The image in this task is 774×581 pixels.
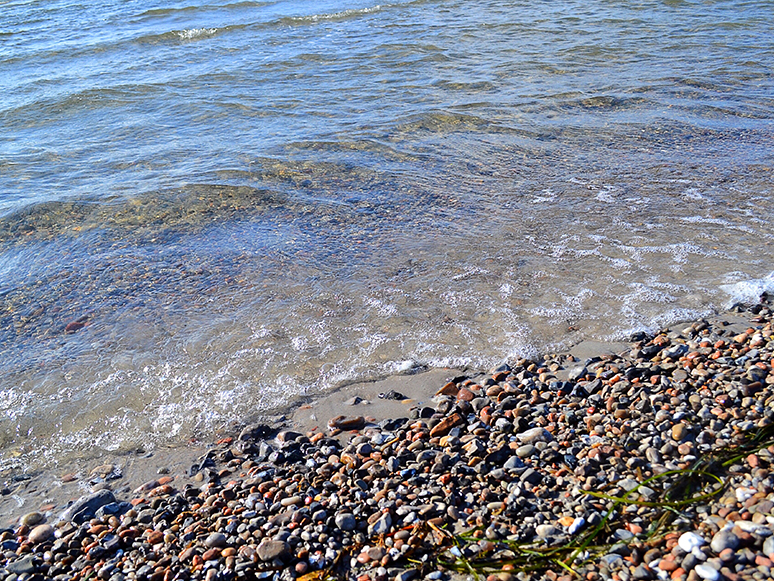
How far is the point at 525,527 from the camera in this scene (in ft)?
10.1

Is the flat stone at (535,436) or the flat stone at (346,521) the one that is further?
the flat stone at (535,436)

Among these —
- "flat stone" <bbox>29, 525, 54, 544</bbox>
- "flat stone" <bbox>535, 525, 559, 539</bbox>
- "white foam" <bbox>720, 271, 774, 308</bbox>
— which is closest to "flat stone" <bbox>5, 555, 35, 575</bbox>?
"flat stone" <bbox>29, 525, 54, 544</bbox>

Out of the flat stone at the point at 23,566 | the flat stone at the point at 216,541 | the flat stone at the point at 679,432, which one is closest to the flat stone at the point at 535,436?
the flat stone at the point at 679,432

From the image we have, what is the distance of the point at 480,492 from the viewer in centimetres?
340

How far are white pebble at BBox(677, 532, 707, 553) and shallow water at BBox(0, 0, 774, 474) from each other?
2.33 metres

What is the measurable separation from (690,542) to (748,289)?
11.7ft

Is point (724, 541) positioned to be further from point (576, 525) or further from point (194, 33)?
point (194, 33)

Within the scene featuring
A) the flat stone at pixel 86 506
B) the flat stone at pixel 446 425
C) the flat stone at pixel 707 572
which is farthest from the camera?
the flat stone at pixel 446 425

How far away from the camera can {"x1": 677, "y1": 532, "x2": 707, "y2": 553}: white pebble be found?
2682 mm

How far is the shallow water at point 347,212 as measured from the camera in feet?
17.0

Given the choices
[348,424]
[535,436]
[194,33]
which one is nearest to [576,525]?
[535,436]

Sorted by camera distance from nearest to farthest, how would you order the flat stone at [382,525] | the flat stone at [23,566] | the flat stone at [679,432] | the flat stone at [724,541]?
A: 1. the flat stone at [724,541]
2. the flat stone at [382,525]
3. the flat stone at [23,566]
4. the flat stone at [679,432]

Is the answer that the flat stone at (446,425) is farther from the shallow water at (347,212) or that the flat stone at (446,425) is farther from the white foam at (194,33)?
the white foam at (194,33)

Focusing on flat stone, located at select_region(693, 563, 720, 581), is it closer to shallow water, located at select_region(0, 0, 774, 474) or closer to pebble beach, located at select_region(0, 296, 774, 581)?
pebble beach, located at select_region(0, 296, 774, 581)
